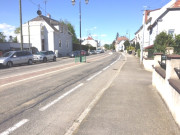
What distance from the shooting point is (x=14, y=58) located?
767 inches

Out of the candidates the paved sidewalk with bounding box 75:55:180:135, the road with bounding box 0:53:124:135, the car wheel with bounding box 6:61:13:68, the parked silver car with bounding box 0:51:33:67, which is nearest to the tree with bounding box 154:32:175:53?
the paved sidewalk with bounding box 75:55:180:135

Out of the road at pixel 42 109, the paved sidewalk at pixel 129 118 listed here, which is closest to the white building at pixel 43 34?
the road at pixel 42 109

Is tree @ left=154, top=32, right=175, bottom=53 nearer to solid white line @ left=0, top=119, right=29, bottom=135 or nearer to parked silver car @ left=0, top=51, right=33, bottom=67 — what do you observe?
parked silver car @ left=0, top=51, right=33, bottom=67

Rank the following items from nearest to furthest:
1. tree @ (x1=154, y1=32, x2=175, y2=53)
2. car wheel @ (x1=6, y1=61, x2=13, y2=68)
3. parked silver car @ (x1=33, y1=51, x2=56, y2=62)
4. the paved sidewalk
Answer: the paved sidewalk < car wheel @ (x1=6, y1=61, x2=13, y2=68) < tree @ (x1=154, y1=32, x2=175, y2=53) < parked silver car @ (x1=33, y1=51, x2=56, y2=62)

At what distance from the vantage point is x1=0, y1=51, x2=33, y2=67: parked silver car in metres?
18.3

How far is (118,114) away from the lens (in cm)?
484

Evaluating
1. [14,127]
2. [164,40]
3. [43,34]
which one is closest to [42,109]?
[14,127]

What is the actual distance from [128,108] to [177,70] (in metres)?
1.91

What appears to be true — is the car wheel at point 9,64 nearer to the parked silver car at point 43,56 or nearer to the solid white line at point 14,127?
the parked silver car at point 43,56

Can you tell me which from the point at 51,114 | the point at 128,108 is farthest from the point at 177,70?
the point at 51,114

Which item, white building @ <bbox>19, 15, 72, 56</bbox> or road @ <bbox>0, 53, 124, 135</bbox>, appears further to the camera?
white building @ <bbox>19, 15, 72, 56</bbox>

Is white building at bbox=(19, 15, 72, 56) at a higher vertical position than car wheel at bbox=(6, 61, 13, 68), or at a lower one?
higher

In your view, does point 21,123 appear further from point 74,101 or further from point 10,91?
point 10,91

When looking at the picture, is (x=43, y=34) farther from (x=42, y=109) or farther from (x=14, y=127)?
(x=14, y=127)
